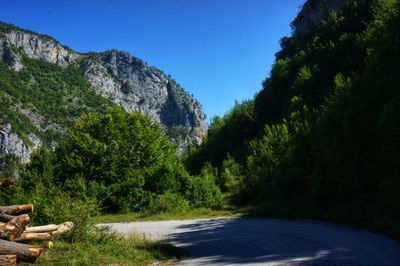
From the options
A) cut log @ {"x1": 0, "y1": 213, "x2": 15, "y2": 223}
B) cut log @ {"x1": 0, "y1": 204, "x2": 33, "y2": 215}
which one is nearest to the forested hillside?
cut log @ {"x1": 0, "y1": 204, "x2": 33, "y2": 215}

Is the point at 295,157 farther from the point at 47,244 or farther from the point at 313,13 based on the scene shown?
the point at 313,13

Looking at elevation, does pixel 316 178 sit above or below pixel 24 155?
below

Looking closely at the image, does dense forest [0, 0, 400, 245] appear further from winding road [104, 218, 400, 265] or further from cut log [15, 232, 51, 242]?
cut log [15, 232, 51, 242]

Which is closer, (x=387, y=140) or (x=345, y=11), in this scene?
(x=387, y=140)

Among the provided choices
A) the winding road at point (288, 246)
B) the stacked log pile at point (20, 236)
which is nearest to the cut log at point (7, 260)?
the stacked log pile at point (20, 236)

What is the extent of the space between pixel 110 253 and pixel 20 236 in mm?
2508

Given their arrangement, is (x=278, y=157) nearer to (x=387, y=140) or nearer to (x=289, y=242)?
(x=387, y=140)

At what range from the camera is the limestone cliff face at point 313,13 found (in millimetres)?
76562

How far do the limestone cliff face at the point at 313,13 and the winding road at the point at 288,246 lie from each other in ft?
220

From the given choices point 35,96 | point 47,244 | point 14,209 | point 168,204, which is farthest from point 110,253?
point 35,96

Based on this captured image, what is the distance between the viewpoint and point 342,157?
2292cm

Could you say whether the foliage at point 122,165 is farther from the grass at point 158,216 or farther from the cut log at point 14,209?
the cut log at point 14,209

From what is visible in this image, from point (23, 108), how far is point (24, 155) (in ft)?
76.9

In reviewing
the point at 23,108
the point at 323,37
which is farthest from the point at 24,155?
the point at 323,37
